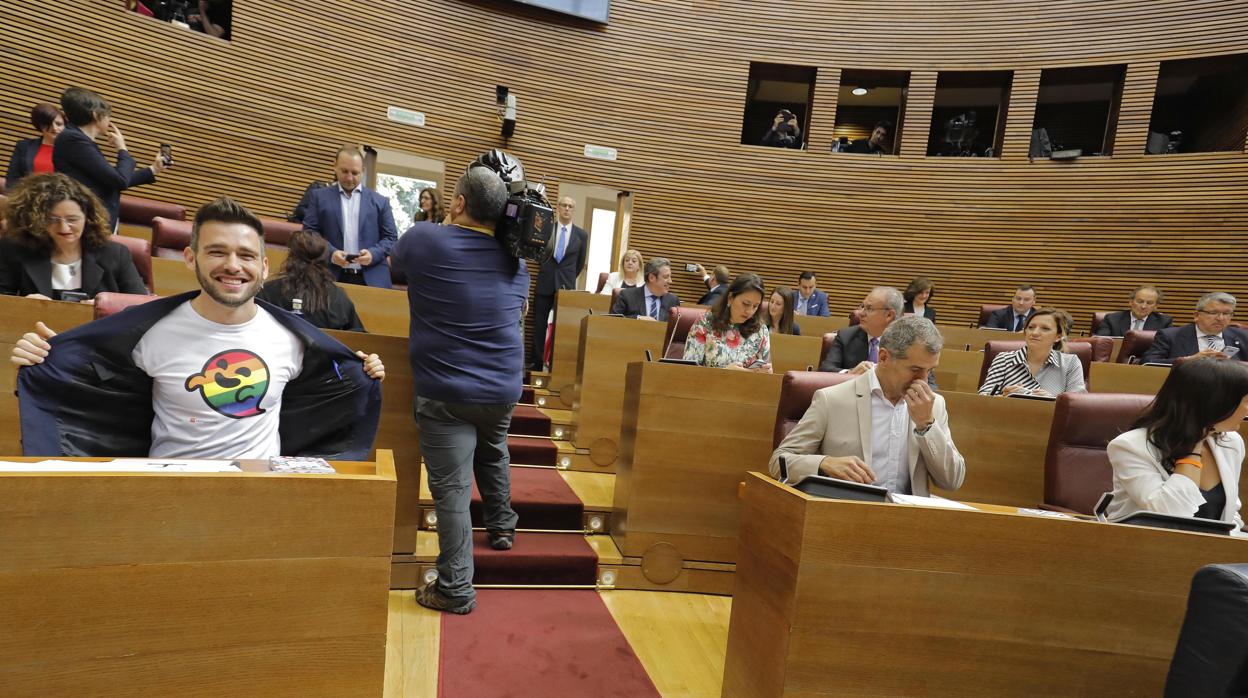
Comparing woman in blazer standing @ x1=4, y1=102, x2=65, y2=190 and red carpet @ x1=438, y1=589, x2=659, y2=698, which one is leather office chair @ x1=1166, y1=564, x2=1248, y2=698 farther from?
woman in blazer standing @ x1=4, y1=102, x2=65, y2=190

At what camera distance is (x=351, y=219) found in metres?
3.63

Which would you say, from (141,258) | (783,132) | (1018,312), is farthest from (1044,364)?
(783,132)

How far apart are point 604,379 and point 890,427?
194cm

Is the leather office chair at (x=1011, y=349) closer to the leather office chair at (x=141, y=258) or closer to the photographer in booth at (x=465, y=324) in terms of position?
the photographer in booth at (x=465, y=324)

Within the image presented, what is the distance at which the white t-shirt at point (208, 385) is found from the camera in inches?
53.1

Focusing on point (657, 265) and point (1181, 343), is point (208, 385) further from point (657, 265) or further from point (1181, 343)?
point (1181, 343)

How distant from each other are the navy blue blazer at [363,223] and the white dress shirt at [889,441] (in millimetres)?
2747

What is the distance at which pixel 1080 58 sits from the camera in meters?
6.38

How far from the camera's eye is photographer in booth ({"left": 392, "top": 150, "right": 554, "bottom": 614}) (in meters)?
1.95

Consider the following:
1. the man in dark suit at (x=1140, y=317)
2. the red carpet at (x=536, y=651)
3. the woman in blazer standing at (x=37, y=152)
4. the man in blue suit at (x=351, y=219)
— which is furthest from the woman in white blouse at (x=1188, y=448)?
the woman in blazer standing at (x=37, y=152)

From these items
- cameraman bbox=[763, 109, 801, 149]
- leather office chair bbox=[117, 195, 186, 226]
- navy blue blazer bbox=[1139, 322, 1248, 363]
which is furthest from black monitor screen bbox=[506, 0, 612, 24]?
navy blue blazer bbox=[1139, 322, 1248, 363]

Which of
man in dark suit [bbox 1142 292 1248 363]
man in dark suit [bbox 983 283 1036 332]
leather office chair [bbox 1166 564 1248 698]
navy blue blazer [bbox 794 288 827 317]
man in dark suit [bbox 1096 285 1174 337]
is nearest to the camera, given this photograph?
leather office chair [bbox 1166 564 1248 698]

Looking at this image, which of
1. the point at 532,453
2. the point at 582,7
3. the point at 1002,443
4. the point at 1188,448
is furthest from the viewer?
the point at 582,7

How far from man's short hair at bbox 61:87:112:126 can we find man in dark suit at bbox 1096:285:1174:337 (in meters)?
6.88
